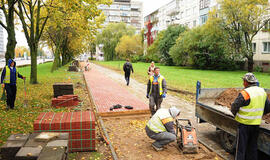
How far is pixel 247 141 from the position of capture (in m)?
4.86

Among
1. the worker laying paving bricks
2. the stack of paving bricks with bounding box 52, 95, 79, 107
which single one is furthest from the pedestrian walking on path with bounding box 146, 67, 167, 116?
the stack of paving bricks with bounding box 52, 95, 79, 107

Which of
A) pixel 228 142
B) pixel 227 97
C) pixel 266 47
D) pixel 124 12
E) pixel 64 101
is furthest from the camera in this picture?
pixel 124 12

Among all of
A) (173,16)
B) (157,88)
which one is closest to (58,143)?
(157,88)

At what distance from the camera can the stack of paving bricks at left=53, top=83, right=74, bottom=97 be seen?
11961 millimetres

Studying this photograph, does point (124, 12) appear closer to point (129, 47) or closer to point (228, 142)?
point (129, 47)

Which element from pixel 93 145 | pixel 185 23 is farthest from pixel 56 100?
pixel 185 23

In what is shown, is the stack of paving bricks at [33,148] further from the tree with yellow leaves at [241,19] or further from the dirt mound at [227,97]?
the tree with yellow leaves at [241,19]

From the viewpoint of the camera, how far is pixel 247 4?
28.8 metres

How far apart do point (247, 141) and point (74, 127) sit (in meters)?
3.80

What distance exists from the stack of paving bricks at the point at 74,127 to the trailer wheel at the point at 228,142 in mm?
3368

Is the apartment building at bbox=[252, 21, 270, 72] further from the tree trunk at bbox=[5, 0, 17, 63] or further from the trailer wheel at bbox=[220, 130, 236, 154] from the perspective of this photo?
the tree trunk at bbox=[5, 0, 17, 63]

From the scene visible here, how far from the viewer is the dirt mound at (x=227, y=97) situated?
6.98m

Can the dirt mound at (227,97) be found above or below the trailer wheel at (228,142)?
above

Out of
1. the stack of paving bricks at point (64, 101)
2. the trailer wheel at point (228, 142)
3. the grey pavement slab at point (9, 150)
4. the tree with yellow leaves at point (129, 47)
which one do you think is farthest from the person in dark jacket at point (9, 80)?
the tree with yellow leaves at point (129, 47)
